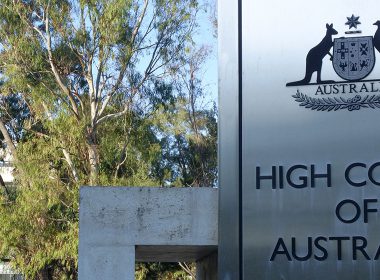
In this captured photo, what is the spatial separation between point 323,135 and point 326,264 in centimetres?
142

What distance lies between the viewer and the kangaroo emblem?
31.2ft

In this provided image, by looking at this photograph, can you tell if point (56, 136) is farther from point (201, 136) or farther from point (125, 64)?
point (201, 136)

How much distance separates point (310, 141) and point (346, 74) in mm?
860

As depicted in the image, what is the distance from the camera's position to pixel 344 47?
31.1 ft

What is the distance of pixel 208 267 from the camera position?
38.8 feet

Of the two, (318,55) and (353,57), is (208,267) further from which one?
(353,57)

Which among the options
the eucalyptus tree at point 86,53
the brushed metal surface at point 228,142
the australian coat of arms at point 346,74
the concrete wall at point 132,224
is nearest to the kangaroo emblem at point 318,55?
the australian coat of arms at point 346,74

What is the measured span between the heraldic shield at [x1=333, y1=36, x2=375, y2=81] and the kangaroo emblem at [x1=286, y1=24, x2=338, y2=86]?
0.09 meters

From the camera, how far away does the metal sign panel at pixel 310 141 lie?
30.0 feet

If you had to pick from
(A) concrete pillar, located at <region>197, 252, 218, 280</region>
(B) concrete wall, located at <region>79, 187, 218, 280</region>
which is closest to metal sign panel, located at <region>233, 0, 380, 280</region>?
(B) concrete wall, located at <region>79, 187, 218, 280</region>

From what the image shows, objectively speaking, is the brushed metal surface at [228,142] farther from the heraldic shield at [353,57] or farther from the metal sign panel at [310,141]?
the heraldic shield at [353,57]

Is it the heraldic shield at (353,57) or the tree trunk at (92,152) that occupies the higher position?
the tree trunk at (92,152)

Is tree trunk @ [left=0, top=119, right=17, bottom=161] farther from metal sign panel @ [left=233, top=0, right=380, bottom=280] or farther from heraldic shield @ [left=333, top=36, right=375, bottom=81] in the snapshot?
heraldic shield @ [left=333, top=36, right=375, bottom=81]

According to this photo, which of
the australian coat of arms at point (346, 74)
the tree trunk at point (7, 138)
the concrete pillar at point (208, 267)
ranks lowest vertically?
the concrete pillar at point (208, 267)
